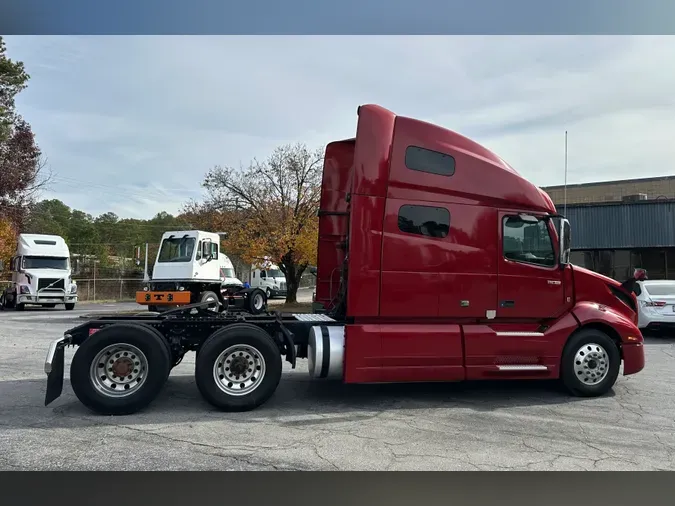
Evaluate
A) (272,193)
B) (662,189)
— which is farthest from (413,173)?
(662,189)

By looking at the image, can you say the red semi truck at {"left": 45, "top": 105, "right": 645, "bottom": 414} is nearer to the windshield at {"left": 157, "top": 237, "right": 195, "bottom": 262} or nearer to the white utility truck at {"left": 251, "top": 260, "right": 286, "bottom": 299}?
the windshield at {"left": 157, "top": 237, "right": 195, "bottom": 262}

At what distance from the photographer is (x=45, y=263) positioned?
85.1ft

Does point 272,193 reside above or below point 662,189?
below

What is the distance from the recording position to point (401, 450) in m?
5.26

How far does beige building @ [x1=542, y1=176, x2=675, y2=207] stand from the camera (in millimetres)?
43469

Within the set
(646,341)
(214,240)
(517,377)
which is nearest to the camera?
(517,377)

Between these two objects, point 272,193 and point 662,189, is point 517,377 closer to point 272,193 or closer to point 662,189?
point 272,193

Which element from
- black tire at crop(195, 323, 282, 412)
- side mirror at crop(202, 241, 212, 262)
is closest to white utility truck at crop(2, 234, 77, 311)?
side mirror at crop(202, 241, 212, 262)

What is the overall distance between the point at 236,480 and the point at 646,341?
12.8 metres

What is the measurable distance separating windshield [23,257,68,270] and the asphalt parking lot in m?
19.8

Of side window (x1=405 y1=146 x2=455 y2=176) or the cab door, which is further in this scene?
the cab door

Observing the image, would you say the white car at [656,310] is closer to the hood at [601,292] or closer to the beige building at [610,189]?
the hood at [601,292]

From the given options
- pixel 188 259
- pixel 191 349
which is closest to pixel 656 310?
pixel 191 349

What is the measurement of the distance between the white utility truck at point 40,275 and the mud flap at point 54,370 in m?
21.6
